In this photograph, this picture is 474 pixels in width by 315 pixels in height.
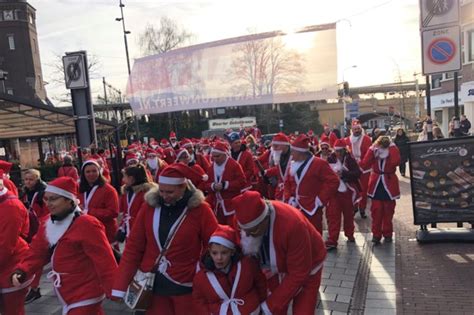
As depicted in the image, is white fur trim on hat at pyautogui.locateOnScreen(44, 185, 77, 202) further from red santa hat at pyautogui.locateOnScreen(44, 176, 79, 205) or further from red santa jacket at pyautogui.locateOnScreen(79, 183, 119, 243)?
red santa jacket at pyautogui.locateOnScreen(79, 183, 119, 243)

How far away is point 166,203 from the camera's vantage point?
3311mm

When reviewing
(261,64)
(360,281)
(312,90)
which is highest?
(261,64)

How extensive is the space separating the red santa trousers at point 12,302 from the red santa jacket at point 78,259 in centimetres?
76

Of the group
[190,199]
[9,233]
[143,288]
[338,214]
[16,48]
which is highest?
[16,48]

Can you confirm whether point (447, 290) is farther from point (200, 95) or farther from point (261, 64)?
point (200, 95)

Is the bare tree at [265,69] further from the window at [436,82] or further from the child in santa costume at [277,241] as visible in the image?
the window at [436,82]

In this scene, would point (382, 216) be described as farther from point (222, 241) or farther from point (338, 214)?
point (222, 241)

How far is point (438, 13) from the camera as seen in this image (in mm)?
7551

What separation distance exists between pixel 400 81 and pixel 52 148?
5208 cm

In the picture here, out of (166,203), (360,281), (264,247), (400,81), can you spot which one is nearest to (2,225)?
(166,203)

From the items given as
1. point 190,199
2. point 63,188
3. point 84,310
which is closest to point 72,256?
point 84,310

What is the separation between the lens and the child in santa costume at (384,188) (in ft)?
23.1

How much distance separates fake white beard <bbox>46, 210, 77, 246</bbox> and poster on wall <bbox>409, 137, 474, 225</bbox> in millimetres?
5766

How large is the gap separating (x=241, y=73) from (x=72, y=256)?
348 inches
